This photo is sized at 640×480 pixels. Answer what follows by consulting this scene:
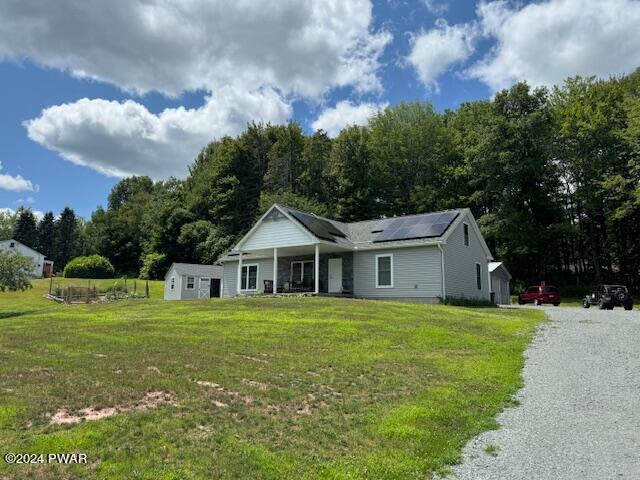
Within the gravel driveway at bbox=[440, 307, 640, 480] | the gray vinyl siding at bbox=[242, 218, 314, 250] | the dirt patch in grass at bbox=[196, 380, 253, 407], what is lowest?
the gravel driveway at bbox=[440, 307, 640, 480]

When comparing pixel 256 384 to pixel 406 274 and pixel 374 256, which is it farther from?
pixel 374 256

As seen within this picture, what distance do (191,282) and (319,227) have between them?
18174 mm

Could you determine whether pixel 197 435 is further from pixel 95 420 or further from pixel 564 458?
pixel 564 458

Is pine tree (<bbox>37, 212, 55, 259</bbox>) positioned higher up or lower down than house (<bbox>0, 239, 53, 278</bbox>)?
higher up

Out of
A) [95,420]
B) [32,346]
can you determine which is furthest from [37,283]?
[95,420]

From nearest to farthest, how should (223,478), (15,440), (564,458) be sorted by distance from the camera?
1. (223,478)
2. (15,440)
3. (564,458)

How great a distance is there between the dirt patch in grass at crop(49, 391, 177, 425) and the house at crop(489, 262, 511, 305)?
96.4 feet

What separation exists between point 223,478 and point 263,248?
22441mm

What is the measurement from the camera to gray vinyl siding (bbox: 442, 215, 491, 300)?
24.3 metres

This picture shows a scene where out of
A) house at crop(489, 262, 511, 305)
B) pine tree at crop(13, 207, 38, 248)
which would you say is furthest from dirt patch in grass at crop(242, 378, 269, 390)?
pine tree at crop(13, 207, 38, 248)

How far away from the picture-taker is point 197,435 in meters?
5.56

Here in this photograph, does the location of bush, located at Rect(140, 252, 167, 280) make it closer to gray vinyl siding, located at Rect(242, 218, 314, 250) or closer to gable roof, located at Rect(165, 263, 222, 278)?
gable roof, located at Rect(165, 263, 222, 278)

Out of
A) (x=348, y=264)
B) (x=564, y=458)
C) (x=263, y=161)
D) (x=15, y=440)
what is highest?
(x=263, y=161)

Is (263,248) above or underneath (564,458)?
above
